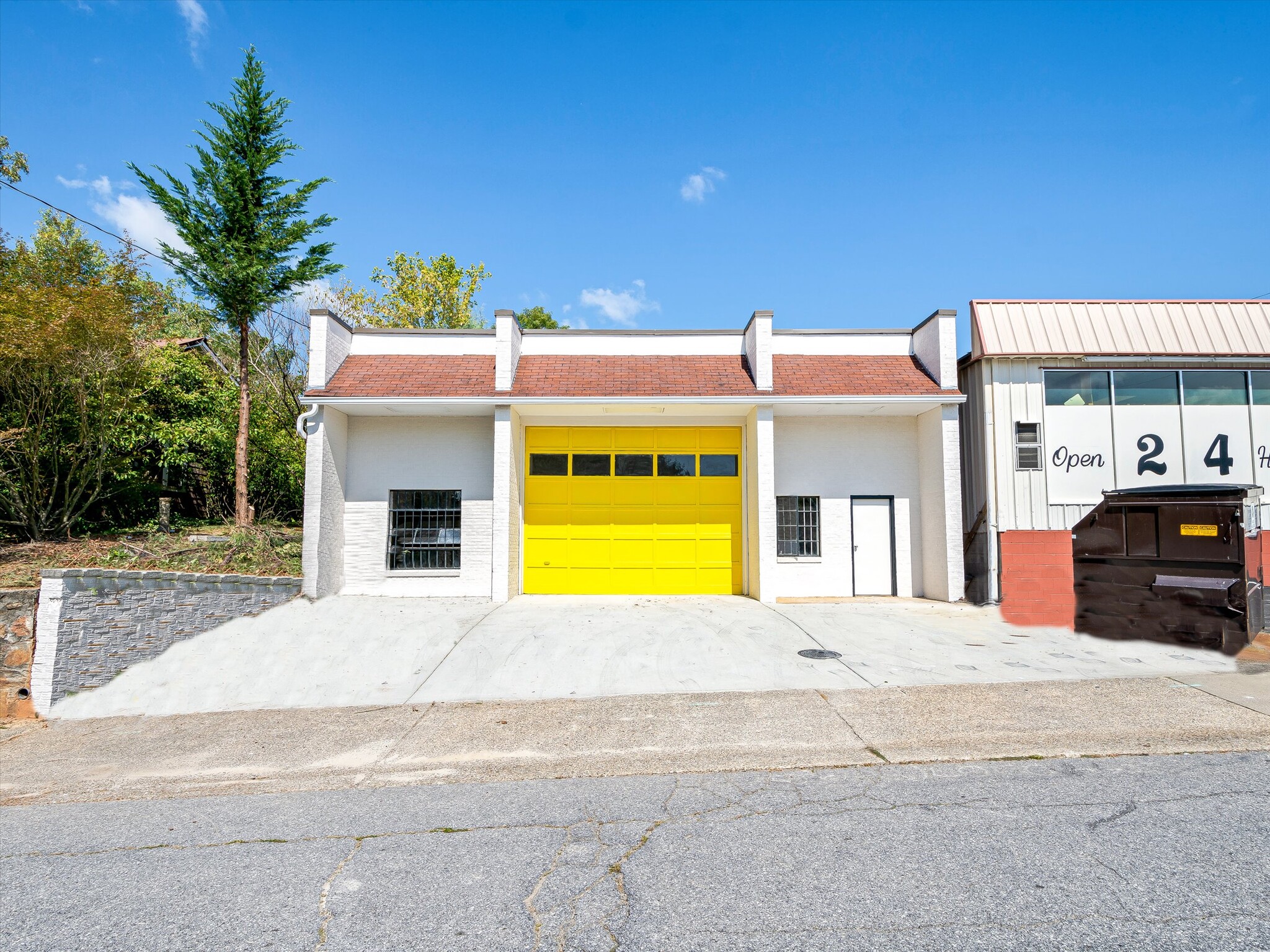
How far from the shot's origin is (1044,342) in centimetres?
1246

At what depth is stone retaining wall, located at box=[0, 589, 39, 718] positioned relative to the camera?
8.45m

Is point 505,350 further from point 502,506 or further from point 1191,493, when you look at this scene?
point 1191,493

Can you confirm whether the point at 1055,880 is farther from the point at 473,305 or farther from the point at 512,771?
the point at 473,305

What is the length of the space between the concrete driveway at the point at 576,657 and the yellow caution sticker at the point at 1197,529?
1.47 meters

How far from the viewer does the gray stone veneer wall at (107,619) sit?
8531 mm

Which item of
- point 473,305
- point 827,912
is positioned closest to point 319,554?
point 827,912

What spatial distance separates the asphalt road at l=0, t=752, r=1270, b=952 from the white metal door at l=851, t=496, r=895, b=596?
27.2 feet

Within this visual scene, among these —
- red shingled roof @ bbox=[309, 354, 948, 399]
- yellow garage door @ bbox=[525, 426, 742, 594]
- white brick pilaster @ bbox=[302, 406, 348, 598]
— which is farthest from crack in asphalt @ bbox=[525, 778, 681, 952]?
yellow garage door @ bbox=[525, 426, 742, 594]

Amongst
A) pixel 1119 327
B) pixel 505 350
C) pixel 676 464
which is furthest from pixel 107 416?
pixel 1119 327

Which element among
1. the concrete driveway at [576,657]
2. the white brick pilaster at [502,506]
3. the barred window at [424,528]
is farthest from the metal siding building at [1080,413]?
the barred window at [424,528]

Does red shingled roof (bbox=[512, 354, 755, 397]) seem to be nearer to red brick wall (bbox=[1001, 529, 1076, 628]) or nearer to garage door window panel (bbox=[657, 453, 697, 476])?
garage door window panel (bbox=[657, 453, 697, 476])

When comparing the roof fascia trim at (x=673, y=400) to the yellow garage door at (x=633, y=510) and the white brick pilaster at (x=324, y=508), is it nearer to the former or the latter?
the white brick pilaster at (x=324, y=508)

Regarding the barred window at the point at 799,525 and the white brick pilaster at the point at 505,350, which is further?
→ the barred window at the point at 799,525

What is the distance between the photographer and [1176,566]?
866 centimetres
